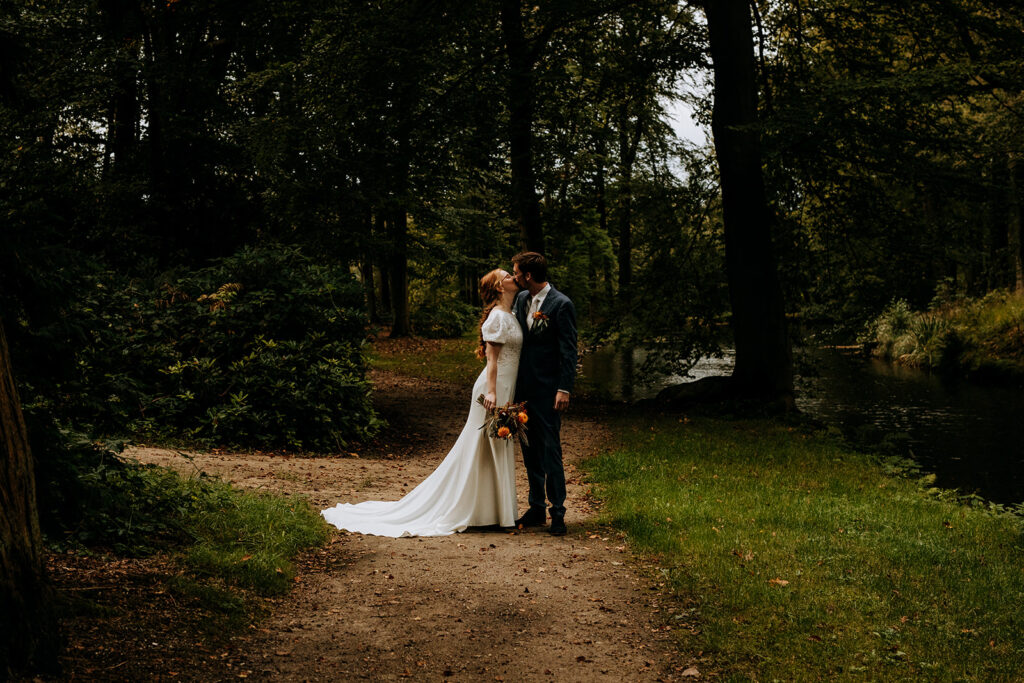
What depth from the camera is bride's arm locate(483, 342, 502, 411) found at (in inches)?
291

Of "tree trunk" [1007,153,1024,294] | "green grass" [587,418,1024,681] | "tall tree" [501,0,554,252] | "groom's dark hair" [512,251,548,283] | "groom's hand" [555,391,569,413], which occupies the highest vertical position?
"tall tree" [501,0,554,252]

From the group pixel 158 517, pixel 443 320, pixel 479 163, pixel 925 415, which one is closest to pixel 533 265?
pixel 158 517

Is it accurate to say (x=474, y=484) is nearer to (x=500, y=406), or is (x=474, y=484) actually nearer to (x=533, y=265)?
(x=500, y=406)

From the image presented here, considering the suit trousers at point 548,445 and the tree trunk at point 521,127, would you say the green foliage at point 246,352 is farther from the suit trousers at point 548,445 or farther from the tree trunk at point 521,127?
the tree trunk at point 521,127

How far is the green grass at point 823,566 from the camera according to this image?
4824mm

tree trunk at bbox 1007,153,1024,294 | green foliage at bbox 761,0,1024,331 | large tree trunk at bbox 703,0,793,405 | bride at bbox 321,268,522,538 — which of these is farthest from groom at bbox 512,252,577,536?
tree trunk at bbox 1007,153,1024,294

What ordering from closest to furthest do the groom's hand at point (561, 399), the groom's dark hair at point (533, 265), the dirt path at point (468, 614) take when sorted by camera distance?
the dirt path at point (468, 614) < the groom's hand at point (561, 399) < the groom's dark hair at point (533, 265)

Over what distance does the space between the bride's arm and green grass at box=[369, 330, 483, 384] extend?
36.2ft

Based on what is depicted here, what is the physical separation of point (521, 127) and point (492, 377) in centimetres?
→ 1080

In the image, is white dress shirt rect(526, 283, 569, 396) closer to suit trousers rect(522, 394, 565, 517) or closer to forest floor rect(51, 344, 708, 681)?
suit trousers rect(522, 394, 565, 517)

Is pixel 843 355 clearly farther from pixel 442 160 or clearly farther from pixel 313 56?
pixel 313 56

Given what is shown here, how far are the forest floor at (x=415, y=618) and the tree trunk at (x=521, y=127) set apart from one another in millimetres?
10536

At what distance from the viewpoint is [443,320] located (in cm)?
3581

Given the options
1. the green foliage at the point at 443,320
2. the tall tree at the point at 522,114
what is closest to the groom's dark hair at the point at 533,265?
the tall tree at the point at 522,114
